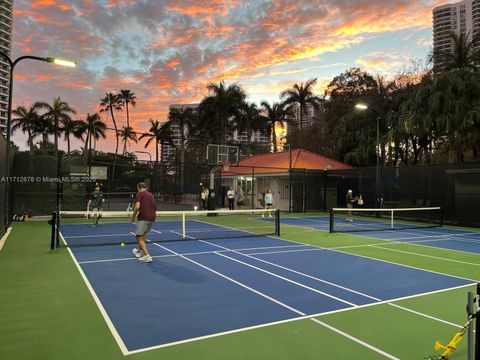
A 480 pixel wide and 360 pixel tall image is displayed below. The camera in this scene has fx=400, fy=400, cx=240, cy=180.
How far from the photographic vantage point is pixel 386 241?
567 inches

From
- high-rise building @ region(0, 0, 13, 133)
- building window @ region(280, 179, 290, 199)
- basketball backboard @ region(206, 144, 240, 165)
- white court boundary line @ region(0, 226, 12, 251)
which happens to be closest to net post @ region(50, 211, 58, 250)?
white court boundary line @ region(0, 226, 12, 251)

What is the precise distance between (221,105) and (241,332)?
42752 mm

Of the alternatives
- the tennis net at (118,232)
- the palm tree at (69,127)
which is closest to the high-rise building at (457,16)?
the tennis net at (118,232)

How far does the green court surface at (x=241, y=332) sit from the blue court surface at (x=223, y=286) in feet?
0.86

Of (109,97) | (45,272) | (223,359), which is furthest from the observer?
(109,97)

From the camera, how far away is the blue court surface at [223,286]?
5582mm

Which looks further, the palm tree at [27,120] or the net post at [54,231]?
the palm tree at [27,120]

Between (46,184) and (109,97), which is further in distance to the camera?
(109,97)

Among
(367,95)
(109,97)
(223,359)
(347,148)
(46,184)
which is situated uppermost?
(109,97)

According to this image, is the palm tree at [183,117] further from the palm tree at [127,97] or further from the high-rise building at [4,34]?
the high-rise building at [4,34]

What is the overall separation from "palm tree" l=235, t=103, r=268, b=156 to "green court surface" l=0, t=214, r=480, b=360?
40.9m

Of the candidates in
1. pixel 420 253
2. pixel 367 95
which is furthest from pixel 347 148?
pixel 420 253

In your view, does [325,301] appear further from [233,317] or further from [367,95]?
[367,95]

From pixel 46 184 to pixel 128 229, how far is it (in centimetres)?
706
